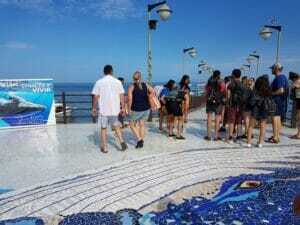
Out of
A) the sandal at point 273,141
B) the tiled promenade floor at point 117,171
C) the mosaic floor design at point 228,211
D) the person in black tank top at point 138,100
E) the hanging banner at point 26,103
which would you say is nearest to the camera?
the mosaic floor design at point 228,211

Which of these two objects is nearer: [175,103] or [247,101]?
[247,101]

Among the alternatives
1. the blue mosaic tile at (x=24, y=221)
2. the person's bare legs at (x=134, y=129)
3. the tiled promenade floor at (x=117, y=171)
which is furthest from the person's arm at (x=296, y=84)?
the blue mosaic tile at (x=24, y=221)

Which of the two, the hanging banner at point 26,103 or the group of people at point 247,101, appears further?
the hanging banner at point 26,103

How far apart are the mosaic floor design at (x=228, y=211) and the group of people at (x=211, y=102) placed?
228 centimetres

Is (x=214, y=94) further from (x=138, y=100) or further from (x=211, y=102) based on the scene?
(x=138, y=100)

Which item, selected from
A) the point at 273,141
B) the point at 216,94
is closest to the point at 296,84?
the point at 273,141

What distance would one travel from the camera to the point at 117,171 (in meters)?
6.04

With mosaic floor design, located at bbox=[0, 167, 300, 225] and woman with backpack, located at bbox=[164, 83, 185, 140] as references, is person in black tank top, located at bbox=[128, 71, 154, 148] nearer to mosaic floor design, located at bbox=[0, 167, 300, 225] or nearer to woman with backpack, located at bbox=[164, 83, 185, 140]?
woman with backpack, located at bbox=[164, 83, 185, 140]

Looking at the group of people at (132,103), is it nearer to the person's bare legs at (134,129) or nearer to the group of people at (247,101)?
the person's bare legs at (134,129)

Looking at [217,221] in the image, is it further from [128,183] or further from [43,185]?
[43,185]

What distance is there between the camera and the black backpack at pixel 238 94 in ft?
25.6

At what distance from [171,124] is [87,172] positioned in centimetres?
342

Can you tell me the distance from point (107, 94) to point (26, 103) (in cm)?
479

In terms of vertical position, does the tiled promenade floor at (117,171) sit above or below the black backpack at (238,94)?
below
